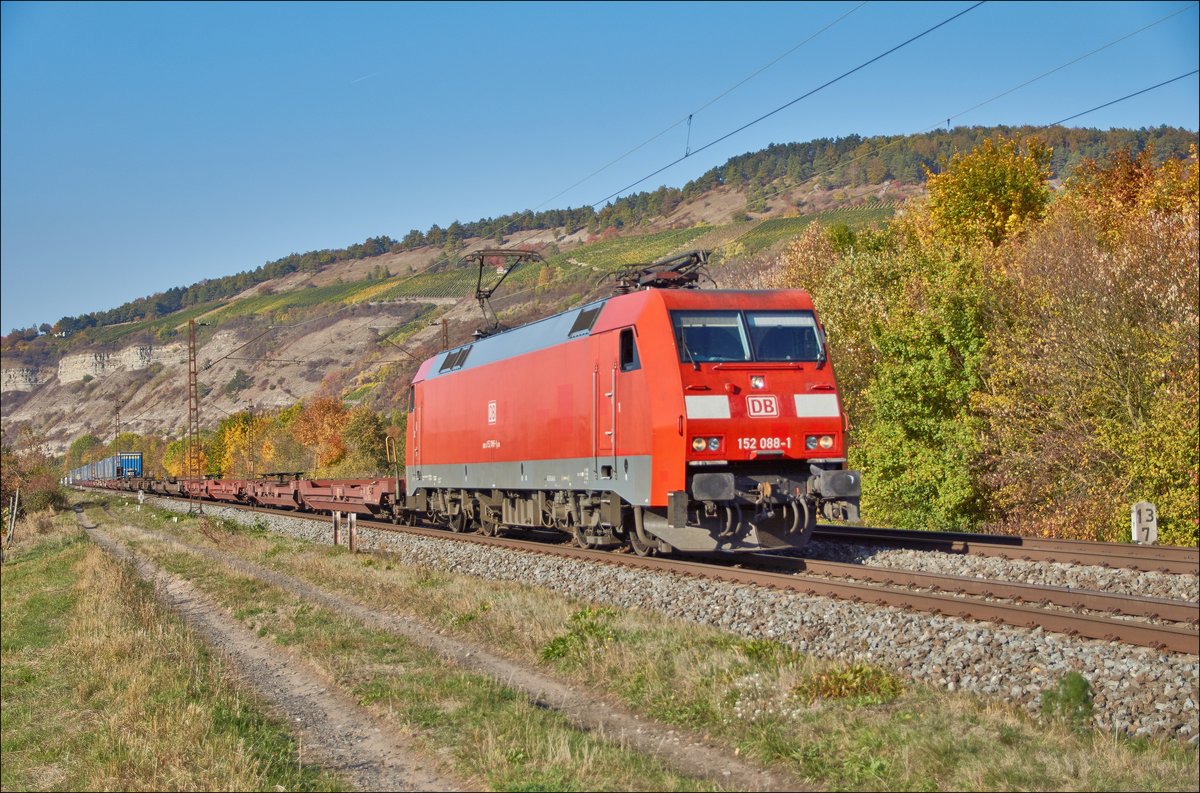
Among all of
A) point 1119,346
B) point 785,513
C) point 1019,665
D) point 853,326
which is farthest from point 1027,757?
point 853,326

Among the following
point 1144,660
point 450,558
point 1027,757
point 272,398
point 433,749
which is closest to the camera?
point 1027,757

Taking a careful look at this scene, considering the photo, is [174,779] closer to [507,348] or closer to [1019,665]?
[1019,665]

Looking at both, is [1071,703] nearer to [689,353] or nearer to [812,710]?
[812,710]

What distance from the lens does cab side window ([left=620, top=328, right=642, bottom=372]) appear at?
16516 millimetres

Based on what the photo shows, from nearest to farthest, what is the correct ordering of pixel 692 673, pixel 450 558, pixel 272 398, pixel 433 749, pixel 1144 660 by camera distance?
pixel 433 749 → pixel 1144 660 → pixel 692 673 → pixel 450 558 → pixel 272 398

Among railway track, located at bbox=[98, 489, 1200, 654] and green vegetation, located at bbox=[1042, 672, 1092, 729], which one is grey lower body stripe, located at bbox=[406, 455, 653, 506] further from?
green vegetation, located at bbox=[1042, 672, 1092, 729]

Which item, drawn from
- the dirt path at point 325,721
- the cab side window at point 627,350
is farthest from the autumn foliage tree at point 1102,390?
the dirt path at point 325,721

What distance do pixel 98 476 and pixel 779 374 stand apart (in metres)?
107

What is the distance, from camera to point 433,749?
8.63 meters

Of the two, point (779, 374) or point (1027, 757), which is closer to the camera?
point (1027, 757)

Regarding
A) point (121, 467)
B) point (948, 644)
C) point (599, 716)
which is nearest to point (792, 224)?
point (121, 467)

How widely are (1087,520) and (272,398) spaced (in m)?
153

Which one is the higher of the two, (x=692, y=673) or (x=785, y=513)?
(x=785, y=513)

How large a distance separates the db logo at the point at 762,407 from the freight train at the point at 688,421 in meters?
0.02
